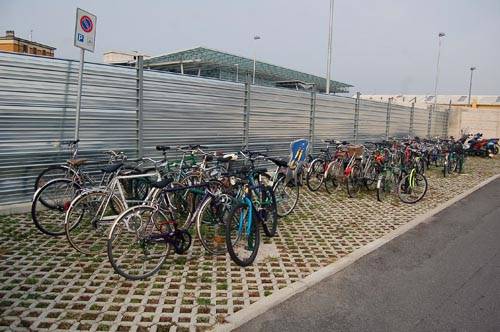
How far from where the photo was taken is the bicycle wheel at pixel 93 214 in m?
4.54

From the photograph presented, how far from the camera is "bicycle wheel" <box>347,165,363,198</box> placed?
834 cm

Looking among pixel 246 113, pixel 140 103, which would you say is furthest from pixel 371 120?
pixel 140 103

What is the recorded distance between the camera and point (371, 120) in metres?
14.7

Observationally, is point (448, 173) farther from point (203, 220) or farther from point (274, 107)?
point (203, 220)

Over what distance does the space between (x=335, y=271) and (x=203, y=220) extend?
5.40ft

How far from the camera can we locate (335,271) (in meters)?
4.41

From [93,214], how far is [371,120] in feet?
39.6

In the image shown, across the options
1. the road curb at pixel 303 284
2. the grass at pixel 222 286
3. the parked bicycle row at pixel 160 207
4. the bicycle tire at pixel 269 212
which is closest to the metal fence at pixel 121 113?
the parked bicycle row at pixel 160 207

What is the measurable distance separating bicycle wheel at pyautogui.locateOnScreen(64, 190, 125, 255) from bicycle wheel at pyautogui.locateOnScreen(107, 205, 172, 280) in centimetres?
44

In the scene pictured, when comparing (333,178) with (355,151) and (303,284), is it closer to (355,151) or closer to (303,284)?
(355,151)

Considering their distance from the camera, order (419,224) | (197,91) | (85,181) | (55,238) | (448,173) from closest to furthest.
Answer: (55,238) → (85,181) → (419,224) → (197,91) → (448,173)

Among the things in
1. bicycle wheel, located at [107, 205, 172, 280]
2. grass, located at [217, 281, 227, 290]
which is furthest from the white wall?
bicycle wheel, located at [107, 205, 172, 280]

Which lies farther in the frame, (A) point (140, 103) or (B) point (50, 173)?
(A) point (140, 103)

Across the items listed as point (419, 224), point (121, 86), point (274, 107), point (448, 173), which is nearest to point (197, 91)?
point (121, 86)
